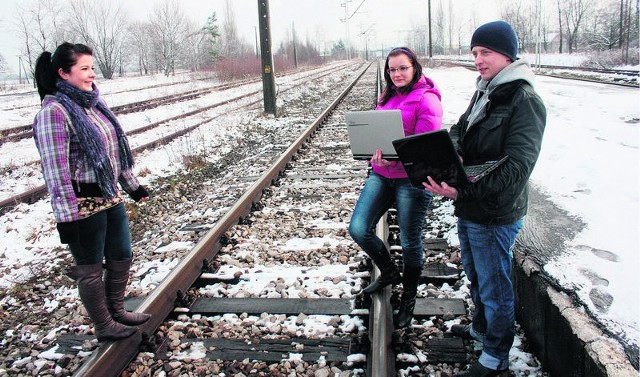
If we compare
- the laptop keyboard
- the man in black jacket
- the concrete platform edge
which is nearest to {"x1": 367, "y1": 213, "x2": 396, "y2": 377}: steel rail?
the man in black jacket

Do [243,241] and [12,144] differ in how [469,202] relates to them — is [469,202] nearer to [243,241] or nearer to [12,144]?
[243,241]

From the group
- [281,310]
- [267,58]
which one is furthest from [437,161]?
[267,58]

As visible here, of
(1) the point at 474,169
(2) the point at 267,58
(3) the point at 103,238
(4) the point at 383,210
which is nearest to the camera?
(1) the point at 474,169

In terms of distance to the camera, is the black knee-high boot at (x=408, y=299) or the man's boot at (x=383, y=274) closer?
the black knee-high boot at (x=408, y=299)

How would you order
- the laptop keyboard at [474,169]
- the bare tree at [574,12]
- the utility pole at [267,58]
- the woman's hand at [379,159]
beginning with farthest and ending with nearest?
1. the bare tree at [574,12]
2. the utility pole at [267,58]
3. the woman's hand at [379,159]
4. the laptop keyboard at [474,169]

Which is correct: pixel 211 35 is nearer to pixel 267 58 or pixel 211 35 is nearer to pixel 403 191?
pixel 267 58

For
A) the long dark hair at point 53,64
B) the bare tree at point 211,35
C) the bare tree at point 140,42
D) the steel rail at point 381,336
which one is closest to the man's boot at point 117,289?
the long dark hair at point 53,64

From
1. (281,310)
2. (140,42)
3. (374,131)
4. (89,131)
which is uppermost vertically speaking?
(140,42)

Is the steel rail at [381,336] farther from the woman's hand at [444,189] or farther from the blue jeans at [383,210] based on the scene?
the woman's hand at [444,189]

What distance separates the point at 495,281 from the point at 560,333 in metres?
0.47

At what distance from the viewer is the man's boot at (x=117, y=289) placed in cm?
319

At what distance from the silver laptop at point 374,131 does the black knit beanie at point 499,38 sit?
73 cm

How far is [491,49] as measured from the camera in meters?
2.33

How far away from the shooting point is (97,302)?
10.1 feet
